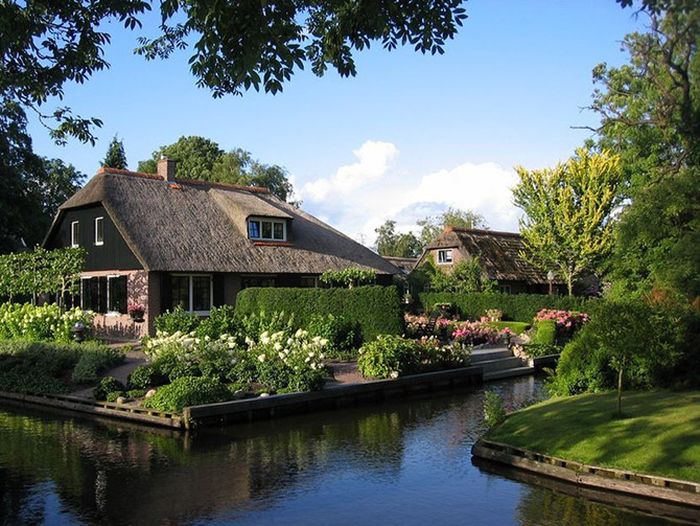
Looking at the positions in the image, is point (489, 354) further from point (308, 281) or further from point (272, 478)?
point (272, 478)

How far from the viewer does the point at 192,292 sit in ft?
97.9

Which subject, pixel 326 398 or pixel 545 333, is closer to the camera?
pixel 326 398

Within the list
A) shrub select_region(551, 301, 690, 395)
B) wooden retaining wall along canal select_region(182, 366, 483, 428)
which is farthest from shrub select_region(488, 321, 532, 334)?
shrub select_region(551, 301, 690, 395)

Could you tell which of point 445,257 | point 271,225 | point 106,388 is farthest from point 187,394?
point 445,257

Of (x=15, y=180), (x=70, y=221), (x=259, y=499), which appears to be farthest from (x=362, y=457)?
(x=15, y=180)

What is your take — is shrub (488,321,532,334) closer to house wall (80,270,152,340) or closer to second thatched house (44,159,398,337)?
second thatched house (44,159,398,337)

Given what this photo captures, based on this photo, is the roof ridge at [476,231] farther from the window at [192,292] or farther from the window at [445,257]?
the window at [192,292]

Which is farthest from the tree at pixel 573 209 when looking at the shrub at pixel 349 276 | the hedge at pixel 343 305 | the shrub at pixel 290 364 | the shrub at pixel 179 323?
the shrub at pixel 290 364

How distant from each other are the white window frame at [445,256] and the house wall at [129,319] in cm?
2194

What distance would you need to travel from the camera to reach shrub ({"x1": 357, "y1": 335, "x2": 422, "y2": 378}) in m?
18.7

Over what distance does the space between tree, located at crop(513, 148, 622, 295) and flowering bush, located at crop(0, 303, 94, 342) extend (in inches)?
1019

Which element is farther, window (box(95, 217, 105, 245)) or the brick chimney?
the brick chimney

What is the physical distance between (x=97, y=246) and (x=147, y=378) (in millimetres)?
15750

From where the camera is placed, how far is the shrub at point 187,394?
14.8 metres
